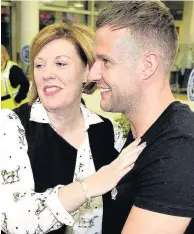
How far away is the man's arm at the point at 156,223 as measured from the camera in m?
1.00

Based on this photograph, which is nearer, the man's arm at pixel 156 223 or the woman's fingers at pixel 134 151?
the man's arm at pixel 156 223

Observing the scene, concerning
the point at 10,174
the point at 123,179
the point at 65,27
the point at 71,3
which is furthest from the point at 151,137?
the point at 71,3

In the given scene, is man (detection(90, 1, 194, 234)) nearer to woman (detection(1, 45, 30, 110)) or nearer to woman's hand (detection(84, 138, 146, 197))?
woman's hand (detection(84, 138, 146, 197))

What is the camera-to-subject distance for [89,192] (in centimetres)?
123

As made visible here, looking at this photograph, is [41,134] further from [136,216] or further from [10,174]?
[136,216]

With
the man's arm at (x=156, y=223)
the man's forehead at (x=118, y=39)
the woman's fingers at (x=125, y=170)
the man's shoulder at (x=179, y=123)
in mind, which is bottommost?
the man's arm at (x=156, y=223)

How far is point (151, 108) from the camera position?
1.21m

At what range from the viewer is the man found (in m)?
1.00

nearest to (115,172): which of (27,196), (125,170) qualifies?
(125,170)

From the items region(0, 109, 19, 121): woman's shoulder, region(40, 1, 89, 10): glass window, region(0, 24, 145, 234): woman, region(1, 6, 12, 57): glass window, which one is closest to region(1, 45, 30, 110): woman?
region(0, 24, 145, 234): woman

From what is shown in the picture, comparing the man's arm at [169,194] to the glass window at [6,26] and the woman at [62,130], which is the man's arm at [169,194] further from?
the glass window at [6,26]

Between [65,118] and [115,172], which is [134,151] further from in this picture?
[65,118]

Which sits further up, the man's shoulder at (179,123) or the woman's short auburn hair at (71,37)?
the woman's short auburn hair at (71,37)

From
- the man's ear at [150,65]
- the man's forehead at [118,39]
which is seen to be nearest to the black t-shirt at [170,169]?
the man's ear at [150,65]
